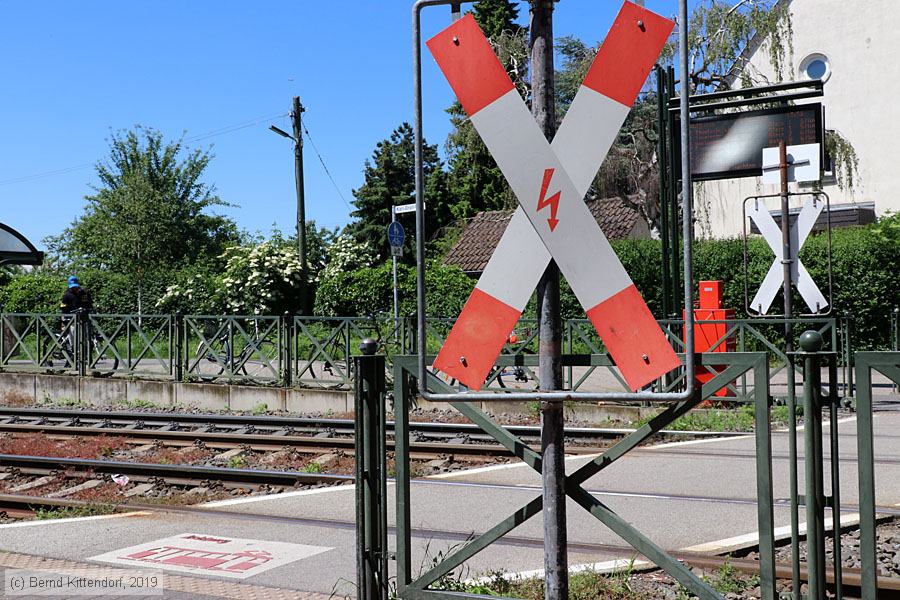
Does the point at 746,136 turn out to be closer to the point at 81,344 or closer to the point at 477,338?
the point at 477,338

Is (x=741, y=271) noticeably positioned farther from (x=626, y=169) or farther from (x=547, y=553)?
(x=547, y=553)

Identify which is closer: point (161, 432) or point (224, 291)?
point (161, 432)

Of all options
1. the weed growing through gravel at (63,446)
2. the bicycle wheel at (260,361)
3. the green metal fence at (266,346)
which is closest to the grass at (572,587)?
the weed growing through gravel at (63,446)

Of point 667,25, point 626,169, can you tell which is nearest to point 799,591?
point 667,25

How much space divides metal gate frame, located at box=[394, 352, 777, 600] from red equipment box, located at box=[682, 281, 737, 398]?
31.2ft

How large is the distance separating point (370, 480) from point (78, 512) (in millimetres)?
4622

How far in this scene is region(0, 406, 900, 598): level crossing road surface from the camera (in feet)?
17.6

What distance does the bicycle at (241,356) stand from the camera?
16234 millimetres

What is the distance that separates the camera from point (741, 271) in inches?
883

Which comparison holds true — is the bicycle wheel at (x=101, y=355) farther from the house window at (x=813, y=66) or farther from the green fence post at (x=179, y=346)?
the house window at (x=813, y=66)

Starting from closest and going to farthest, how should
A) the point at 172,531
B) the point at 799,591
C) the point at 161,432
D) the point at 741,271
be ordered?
the point at 799,591, the point at 172,531, the point at 161,432, the point at 741,271

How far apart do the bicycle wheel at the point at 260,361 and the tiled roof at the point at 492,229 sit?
53.3 ft

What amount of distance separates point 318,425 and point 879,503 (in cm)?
790

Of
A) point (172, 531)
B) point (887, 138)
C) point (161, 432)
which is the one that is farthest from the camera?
point (887, 138)
